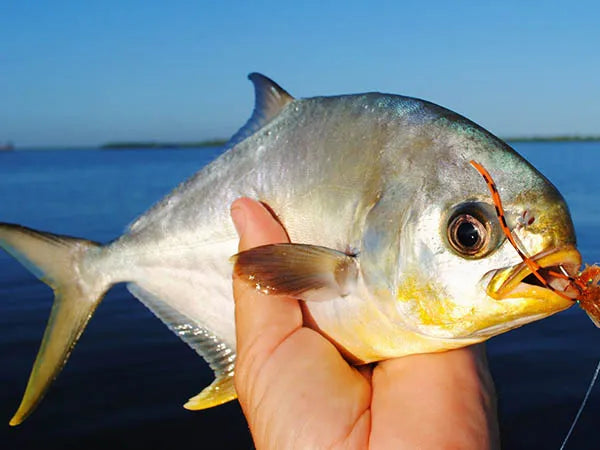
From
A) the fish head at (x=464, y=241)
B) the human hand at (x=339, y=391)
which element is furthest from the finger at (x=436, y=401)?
the fish head at (x=464, y=241)

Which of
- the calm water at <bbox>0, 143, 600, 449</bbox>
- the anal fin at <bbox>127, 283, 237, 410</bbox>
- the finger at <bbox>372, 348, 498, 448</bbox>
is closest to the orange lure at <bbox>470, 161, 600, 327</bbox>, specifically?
the finger at <bbox>372, 348, 498, 448</bbox>

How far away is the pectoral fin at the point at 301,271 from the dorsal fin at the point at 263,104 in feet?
3.44

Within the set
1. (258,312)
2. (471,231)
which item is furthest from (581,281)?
(258,312)

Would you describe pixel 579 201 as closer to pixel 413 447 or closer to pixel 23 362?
pixel 23 362

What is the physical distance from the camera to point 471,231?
2.28 meters

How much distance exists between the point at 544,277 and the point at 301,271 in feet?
3.33

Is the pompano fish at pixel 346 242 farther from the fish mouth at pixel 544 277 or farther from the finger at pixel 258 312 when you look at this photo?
the finger at pixel 258 312

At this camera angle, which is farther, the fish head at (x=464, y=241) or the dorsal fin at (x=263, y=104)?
the dorsal fin at (x=263, y=104)

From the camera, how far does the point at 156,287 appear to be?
153 inches

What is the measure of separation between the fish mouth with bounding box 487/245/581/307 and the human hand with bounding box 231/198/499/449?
0.60 metres

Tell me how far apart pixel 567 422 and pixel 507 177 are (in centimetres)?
581

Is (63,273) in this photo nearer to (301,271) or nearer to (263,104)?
(263,104)

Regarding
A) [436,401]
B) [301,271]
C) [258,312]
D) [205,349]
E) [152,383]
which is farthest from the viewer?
[152,383]

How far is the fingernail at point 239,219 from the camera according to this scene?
10.3ft
